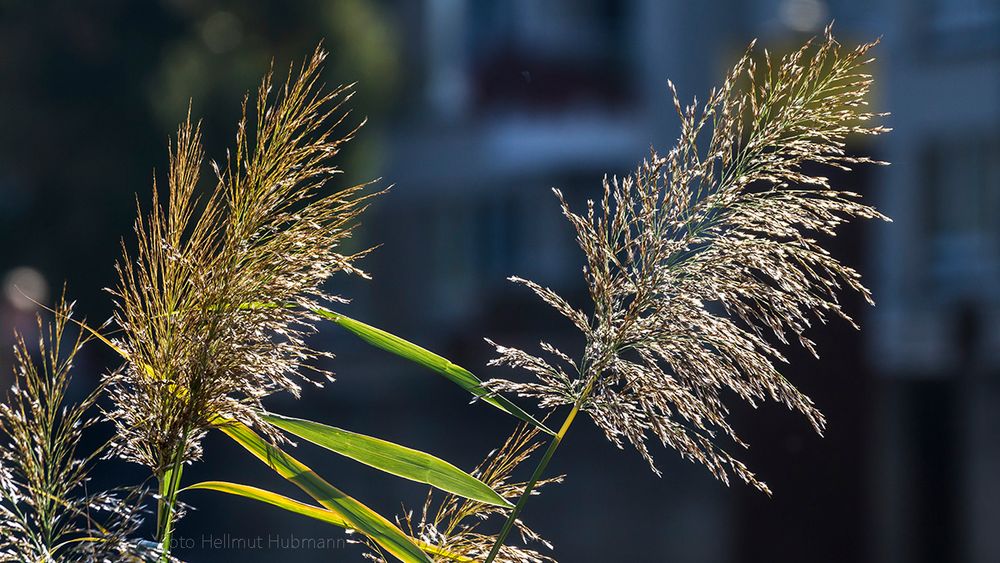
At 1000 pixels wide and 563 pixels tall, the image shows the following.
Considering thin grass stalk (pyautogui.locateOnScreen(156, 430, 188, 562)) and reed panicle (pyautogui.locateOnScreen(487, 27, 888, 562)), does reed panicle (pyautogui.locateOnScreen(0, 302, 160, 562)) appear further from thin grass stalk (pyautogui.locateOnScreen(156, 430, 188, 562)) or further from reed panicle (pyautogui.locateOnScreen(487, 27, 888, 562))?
reed panicle (pyautogui.locateOnScreen(487, 27, 888, 562))

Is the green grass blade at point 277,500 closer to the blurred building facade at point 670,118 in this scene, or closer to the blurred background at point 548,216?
the blurred background at point 548,216

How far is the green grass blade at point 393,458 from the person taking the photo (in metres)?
1.09

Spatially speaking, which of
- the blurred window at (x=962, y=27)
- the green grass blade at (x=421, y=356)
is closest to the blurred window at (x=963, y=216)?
the blurred window at (x=962, y=27)

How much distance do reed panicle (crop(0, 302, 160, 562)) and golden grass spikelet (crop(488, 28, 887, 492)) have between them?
318mm

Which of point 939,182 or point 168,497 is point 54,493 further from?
point 939,182

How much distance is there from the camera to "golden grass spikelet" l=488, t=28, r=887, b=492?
112cm

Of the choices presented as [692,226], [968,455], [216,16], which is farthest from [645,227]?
[216,16]

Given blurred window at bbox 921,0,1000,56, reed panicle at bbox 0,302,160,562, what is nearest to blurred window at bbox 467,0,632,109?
blurred window at bbox 921,0,1000,56

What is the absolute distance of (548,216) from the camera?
64.3ft

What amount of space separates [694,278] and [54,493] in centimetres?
57

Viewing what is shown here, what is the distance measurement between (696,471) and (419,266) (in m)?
9.42

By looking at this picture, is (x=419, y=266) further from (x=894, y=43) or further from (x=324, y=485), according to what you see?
(x=324, y=485)

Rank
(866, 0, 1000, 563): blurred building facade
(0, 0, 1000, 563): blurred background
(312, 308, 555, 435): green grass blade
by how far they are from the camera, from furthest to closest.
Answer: (866, 0, 1000, 563): blurred building facade < (0, 0, 1000, 563): blurred background < (312, 308, 555, 435): green grass blade

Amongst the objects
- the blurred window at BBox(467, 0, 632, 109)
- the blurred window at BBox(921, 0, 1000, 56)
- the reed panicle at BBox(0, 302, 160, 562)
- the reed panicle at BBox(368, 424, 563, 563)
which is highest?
the blurred window at BBox(921, 0, 1000, 56)
